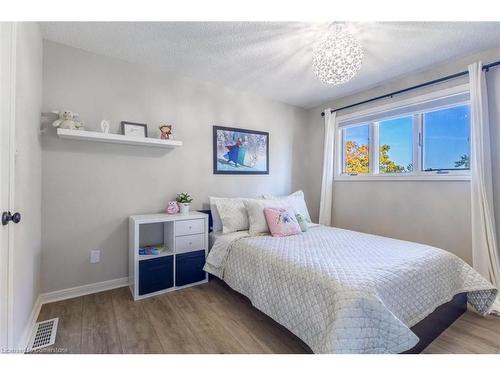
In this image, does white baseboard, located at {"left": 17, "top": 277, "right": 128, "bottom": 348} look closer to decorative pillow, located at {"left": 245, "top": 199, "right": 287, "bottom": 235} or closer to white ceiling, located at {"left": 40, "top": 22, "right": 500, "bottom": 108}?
decorative pillow, located at {"left": 245, "top": 199, "right": 287, "bottom": 235}

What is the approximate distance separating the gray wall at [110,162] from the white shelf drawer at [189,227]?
1.34 feet

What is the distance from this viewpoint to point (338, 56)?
1.76 metres

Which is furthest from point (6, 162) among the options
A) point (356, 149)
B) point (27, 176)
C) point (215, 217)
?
point (356, 149)

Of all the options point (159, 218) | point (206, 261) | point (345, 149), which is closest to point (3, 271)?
point (159, 218)

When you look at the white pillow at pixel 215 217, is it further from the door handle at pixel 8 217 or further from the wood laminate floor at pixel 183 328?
the door handle at pixel 8 217

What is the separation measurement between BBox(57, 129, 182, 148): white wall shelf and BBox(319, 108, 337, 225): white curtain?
208 cm

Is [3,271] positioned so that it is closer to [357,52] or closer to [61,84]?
[61,84]

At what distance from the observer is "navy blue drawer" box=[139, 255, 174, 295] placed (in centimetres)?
216

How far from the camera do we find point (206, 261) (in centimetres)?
245

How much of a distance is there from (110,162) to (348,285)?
234 centimetres

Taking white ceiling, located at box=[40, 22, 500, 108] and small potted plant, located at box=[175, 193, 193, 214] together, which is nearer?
white ceiling, located at box=[40, 22, 500, 108]

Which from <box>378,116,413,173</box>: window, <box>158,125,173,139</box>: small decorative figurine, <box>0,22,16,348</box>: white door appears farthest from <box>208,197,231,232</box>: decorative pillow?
<box>378,116,413,173</box>: window

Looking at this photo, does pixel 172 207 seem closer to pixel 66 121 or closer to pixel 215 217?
pixel 215 217

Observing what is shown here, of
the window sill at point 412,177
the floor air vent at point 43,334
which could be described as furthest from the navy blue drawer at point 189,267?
the window sill at point 412,177
